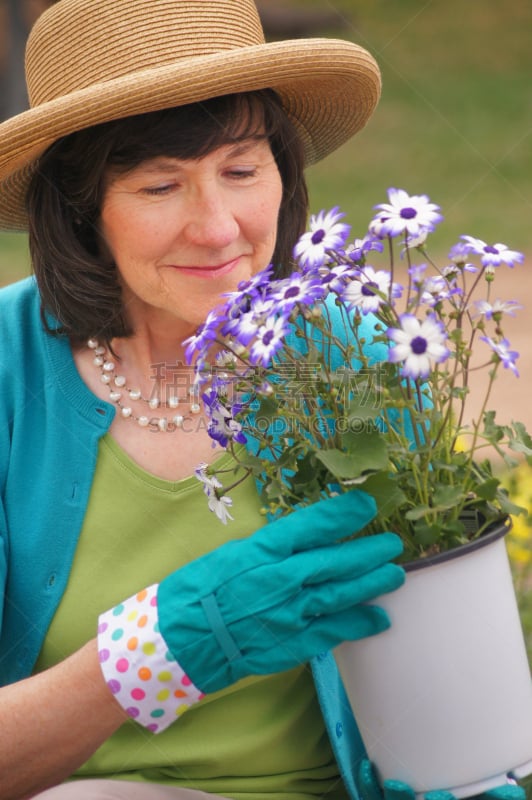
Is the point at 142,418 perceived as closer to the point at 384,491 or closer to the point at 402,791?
the point at 384,491

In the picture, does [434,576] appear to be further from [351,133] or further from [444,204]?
[444,204]

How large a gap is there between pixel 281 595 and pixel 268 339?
34cm

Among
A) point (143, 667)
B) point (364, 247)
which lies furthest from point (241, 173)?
point (143, 667)

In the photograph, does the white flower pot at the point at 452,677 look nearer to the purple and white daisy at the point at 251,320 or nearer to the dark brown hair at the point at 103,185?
the purple and white daisy at the point at 251,320

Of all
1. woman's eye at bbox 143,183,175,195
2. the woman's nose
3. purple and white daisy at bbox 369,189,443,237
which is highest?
woman's eye at bbox 143,183,175,195

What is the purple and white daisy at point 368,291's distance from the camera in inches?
54.2

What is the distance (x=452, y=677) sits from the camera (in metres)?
1.45

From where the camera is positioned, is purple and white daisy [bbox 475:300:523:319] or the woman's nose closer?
purple and white daisy [bbox 475:300:523:319]

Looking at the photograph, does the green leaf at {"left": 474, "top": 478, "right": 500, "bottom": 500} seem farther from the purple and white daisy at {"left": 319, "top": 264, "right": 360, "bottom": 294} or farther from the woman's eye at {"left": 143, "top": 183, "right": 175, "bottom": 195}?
the woman's eye at {"left": 143, "top": 183, "right": 175, "bottom": 195}

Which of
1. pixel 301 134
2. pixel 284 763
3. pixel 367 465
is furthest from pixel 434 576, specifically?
pixel 301 134

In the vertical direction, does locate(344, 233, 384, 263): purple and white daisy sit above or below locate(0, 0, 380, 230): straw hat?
below

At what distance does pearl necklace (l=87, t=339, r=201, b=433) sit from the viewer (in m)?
1.97

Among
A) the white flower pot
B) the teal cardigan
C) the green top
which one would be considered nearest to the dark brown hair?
the teal cardigan

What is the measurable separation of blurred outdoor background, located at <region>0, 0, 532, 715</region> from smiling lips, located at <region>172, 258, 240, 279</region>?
537 centimetres
